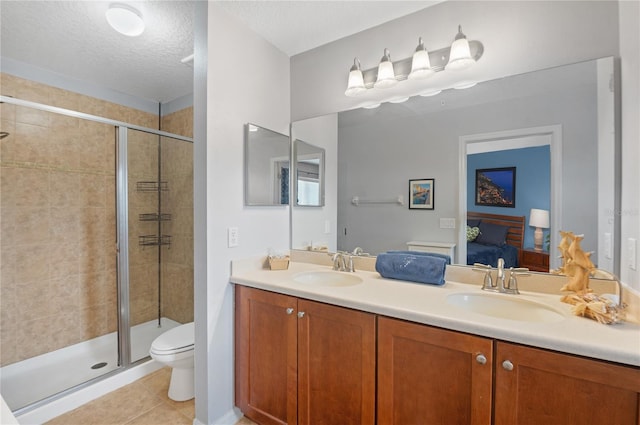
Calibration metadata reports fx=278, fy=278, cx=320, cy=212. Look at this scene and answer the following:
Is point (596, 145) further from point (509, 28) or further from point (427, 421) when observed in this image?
point (427, 421)

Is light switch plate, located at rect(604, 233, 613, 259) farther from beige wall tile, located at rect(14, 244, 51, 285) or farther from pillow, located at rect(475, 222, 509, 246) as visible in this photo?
beige wall tile, located at rect(14, 244, 51, 285)

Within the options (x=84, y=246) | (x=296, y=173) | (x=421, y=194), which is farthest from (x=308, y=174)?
(x=84, y=246)

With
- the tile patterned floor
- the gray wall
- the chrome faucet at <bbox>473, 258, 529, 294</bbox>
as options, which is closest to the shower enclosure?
the tile patterned floor

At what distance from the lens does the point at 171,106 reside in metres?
3.02

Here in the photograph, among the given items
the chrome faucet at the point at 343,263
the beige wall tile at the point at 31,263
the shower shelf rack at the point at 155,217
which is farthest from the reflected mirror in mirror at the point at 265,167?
the beige wall tile at the point at 31,263

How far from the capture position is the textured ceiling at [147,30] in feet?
5.36

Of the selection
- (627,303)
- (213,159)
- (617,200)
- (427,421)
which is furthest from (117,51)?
(627,303)

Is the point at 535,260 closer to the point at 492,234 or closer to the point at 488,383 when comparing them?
the point at 492,234

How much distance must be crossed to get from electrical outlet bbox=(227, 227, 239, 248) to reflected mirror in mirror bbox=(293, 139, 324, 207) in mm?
568

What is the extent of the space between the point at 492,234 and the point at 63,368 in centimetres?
325

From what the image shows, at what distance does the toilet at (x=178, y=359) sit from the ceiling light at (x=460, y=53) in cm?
236

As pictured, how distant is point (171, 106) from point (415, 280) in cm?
302

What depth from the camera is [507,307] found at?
4.20 ft

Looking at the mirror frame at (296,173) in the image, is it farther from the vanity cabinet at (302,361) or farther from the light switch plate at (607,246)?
the light switch plate at (607,246)
